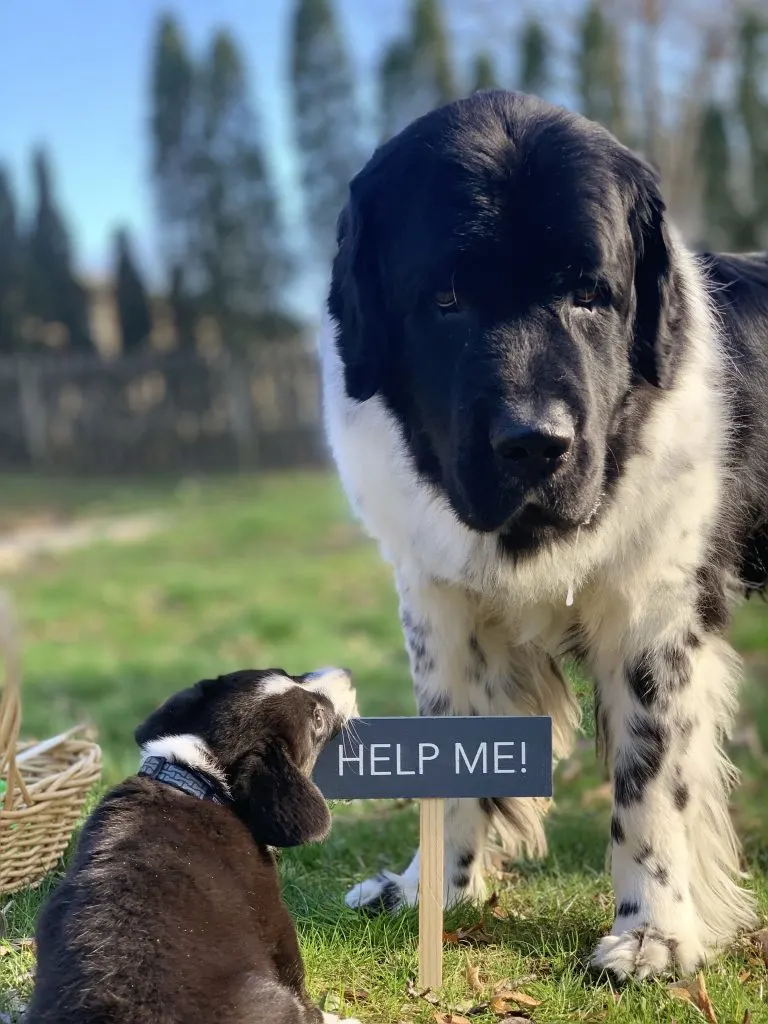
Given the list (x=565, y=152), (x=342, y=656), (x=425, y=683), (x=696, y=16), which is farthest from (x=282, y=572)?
(x=696, y=16)

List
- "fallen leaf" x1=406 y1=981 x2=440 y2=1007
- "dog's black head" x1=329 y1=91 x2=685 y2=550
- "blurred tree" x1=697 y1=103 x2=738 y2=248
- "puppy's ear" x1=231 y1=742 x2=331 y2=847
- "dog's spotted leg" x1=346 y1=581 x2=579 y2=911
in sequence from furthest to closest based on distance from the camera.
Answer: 1. "blurred tree" x1=697 y1=103 x2=738 y2=248
2. "dog's spotted leg" x1=346 y1=581 x2=579 y2=911
3. "fallen leaf" x1=406 y1=981 x2=440 y2=1007
4. "dog's black head" x1=329 y1=91 x2=685 y2=550
5. "puppy's ear" x1=231 y1=742 x2=331 y2=847

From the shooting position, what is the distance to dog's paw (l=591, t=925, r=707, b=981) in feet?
7.98

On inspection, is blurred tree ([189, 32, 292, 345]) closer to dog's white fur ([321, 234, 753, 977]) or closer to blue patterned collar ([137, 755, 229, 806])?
dog's white fur ([321, 234, 753, 977])

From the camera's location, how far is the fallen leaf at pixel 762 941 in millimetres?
2592

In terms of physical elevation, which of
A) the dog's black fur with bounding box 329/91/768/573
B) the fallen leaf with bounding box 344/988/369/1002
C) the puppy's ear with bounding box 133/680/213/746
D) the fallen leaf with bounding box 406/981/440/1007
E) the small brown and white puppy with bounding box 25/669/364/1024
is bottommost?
the fallen leaf with bounding box 344/988/369/1002

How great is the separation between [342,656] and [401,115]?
1468 cm

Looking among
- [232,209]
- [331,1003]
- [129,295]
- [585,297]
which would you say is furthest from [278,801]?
[129,295]

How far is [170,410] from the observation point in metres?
17.3

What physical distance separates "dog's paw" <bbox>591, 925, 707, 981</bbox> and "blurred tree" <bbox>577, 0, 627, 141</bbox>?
665 inches

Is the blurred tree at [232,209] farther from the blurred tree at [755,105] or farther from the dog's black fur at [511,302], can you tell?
the dog's black fur at [511,302]

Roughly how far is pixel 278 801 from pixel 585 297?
1244mm

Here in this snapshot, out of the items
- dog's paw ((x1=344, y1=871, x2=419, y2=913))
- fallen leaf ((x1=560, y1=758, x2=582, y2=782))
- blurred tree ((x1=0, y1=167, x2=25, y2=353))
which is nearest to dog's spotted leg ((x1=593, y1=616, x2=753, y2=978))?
dog's paw ((x1=344, y1=871, x2=419, y2=913))

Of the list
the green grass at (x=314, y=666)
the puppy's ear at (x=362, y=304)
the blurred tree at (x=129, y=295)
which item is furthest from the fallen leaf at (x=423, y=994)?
the blurred tree at (x=129, y=295)

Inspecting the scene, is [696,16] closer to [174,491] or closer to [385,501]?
[174,491]
